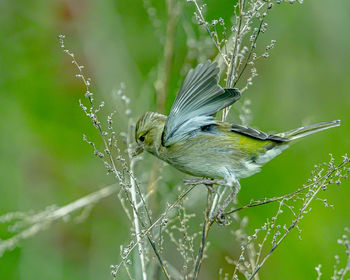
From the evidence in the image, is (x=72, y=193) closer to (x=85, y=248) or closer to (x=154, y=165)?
(x=85, y=248)

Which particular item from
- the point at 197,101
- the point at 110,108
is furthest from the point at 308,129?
the point at 110,108

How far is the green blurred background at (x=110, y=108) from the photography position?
655 centimetres

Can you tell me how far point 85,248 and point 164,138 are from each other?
2574 millimetres

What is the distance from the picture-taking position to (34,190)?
6.97 m

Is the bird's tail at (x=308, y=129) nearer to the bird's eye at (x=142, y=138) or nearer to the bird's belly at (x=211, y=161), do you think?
the bird's belly at (x=211, y=161)

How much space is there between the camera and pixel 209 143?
486 centimetres

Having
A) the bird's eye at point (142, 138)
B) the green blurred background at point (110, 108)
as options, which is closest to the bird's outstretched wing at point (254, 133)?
the bird's eye at point (142, 138)

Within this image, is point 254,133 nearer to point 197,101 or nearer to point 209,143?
point 209,143

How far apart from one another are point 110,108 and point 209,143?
203cm

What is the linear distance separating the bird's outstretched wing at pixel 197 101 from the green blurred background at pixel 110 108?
174cm

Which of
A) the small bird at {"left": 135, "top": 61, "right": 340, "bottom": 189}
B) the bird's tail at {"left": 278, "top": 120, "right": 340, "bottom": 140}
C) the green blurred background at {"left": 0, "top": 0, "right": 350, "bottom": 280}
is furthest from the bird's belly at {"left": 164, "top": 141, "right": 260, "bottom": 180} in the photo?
the green blurred background at {"left": 0, "top": 0, "right": 350, "bottom": 280}

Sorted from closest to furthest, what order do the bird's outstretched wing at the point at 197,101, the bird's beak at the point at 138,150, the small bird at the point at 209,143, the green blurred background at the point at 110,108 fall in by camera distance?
the bird's outstretched wing at the point at 197,101
the small bird at the point at 209,143
the bird's beak at the point at 138,150
the green blurred background at the point at 110,108

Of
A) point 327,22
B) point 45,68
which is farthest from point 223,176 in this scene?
point 45,68

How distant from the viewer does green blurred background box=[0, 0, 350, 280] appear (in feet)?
21.5
